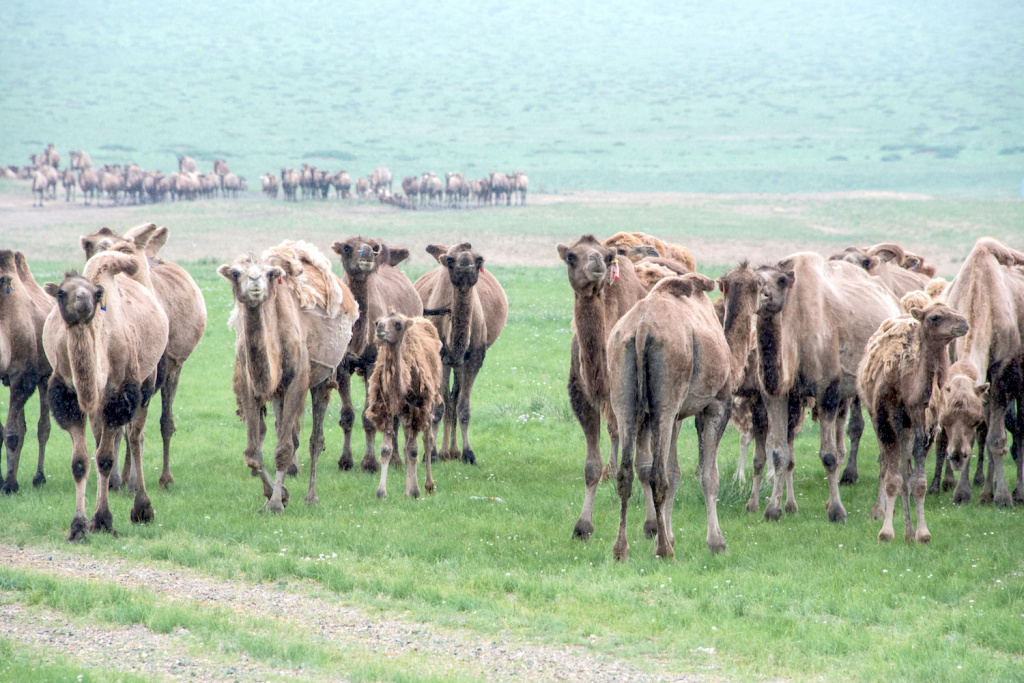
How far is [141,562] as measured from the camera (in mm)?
8836

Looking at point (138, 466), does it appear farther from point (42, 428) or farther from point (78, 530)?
point (42, 428)

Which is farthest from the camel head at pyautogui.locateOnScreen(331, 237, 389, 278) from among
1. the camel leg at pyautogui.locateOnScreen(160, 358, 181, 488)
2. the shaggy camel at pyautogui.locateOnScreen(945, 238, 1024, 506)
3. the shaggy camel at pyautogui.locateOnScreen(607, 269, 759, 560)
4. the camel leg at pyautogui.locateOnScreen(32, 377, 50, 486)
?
the shaggy camel at pyautogui.locateOnScreen(945, 238, 1024, 506)

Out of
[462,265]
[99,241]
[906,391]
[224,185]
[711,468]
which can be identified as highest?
[224,185]

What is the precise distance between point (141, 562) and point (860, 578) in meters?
5.70

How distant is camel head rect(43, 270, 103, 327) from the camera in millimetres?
8844

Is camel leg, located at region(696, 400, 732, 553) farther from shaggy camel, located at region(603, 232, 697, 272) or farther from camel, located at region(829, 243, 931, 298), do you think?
camel, located at region(829, 243, 931, 298)

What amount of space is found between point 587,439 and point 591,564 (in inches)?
46.1

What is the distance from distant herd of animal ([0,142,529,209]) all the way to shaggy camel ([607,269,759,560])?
5342 cm

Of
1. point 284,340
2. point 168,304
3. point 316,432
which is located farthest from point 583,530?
point 168,304

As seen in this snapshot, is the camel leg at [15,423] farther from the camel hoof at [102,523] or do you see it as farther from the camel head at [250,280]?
the camel head at [250,280]

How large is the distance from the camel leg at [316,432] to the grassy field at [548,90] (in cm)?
6231

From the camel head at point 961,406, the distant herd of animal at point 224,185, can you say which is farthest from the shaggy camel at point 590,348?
the distant herd of animal at point 224,185

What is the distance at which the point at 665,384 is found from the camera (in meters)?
8.39

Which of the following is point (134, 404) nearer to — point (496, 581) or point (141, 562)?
point (141, 562)
